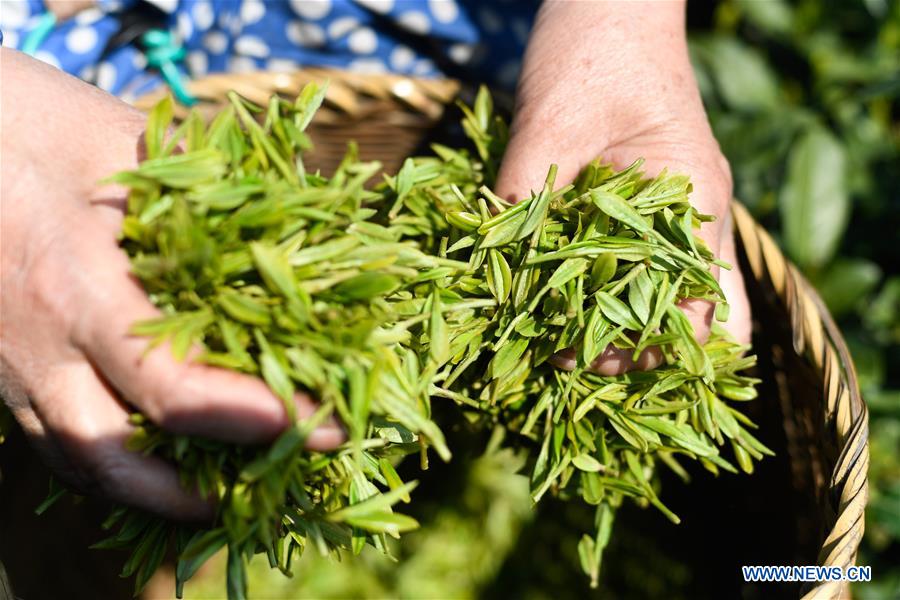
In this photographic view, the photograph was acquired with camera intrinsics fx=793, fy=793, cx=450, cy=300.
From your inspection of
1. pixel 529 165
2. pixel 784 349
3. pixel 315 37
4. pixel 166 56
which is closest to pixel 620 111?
pixel 529 165

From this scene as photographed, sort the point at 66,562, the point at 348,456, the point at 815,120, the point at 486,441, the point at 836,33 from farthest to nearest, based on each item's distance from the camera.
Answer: the point at 836,33 < the point at 815,120 < the point at 66,562 < the point at 486,441 < the point at 348,456

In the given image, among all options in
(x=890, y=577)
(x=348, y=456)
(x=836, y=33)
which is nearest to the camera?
(x=348, y=456)

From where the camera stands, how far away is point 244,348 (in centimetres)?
63

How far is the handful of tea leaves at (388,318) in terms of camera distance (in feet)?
2.02

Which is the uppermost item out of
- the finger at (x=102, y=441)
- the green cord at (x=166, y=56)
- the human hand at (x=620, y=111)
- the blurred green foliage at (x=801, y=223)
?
the human hand at (x=620, y=111)

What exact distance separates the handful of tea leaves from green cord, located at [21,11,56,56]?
0.52m

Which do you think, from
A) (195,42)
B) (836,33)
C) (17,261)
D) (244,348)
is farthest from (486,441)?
(836,33)

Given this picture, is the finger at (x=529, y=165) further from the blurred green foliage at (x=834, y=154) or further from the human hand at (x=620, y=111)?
the blurred green foliage at (x=834, y=154)

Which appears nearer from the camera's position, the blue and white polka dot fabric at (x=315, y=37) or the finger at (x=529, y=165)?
the finger at (x=529, y=165)

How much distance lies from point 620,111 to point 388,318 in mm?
460

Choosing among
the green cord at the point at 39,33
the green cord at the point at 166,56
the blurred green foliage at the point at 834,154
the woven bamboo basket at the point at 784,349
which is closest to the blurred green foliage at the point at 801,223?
the blurred green foliage at the point at 834,154

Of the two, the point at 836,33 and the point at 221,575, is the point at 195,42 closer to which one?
the point at 221,575

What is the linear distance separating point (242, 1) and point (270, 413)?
0.95 m

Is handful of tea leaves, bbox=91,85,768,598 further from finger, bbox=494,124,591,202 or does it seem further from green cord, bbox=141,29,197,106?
green cord, bbox=141,29,197,106
